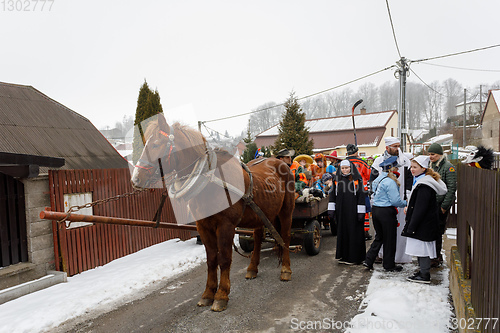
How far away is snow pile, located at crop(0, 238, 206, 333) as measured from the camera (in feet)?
13.5

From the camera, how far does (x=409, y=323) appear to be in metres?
3.57

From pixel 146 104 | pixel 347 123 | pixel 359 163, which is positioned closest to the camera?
pixel 359 163

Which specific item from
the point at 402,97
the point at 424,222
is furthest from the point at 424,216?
the point at 402,97

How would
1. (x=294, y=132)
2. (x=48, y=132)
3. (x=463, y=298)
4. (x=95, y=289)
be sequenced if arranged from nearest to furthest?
1. (x=463, y=298)
2. (x=95, y=289)
3. (x=48, y=132)
4. (x=294, y=132)

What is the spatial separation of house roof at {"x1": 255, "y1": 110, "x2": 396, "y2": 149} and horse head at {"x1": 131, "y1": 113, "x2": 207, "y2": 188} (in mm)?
31970

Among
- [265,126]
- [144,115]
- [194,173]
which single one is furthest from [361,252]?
[265,126]

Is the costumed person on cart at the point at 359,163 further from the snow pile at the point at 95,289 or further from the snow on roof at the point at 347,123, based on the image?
the snow on roof at the point at 347,123

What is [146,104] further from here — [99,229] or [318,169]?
[99,229]

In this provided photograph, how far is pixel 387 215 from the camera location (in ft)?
17.2

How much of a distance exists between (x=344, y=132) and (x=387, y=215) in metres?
32.2

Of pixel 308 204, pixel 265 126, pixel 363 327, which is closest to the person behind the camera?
pixel 363 327

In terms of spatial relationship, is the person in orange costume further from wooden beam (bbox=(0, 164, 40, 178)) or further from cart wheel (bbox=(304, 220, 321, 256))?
wooden beam (bbox=(0, 164, 40, 178))

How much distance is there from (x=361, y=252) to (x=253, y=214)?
7.88ft

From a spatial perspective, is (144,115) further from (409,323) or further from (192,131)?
(409,323)
